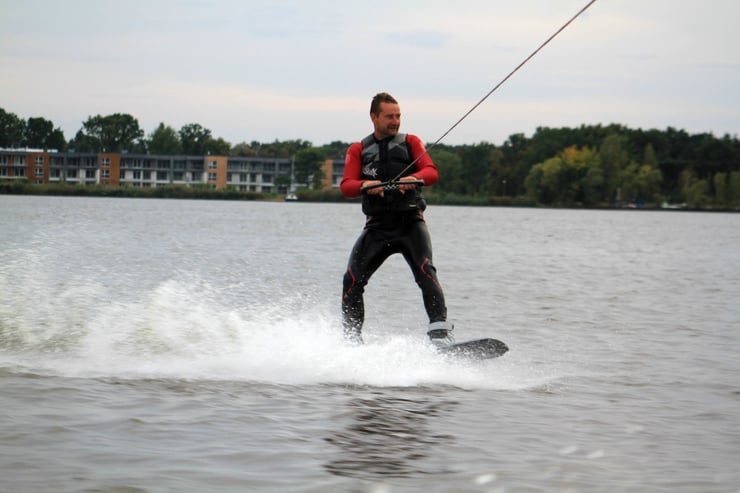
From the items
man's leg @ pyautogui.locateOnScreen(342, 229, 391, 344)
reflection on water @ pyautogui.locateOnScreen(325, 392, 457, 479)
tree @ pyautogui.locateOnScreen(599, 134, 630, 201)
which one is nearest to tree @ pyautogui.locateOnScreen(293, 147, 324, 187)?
tree @ pyautogui.locateOnScreen(599, 134, 630, 201)

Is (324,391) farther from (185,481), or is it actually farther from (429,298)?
(185,481)

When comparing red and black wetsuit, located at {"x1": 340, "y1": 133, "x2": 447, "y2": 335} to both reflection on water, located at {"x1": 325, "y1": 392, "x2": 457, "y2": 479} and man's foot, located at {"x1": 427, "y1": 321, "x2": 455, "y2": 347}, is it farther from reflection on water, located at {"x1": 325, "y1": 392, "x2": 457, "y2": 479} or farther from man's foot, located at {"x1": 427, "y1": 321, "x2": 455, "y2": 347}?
reflection on water, located at {"x1": 325, "y1": 392, "x2": 457, "y2": 479}

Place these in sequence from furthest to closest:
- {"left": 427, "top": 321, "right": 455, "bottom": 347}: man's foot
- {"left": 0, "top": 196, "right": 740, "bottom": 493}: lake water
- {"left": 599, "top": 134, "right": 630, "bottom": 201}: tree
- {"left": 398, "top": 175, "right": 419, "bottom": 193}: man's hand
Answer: {"left": 599, "top": 134, "right": 630, "bottom": 201}: tree < {"left": 427, "top": 321, "right": 455, "bottom": 347}: man's foot < {"left": 398, "top": 175, "right": 419, "bottom": 193}: man's hand < {"left": 0, "top": 196, "right": 740, "bottom": 493}: lake water

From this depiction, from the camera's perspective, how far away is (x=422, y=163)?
8.62 meters

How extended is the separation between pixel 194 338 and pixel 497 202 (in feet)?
580

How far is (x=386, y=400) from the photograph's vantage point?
7676 mm

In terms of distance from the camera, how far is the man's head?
854 centimetres

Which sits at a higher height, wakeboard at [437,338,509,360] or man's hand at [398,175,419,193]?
man's hand at [398,175,419,193]

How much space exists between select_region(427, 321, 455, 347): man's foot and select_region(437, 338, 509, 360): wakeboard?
50 millimetres

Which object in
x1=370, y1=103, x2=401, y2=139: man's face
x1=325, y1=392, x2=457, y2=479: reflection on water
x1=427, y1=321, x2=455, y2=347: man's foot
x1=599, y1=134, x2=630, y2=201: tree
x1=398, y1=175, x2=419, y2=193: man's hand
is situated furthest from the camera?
x1=599, y1=134, x2=630, y2=201: tree

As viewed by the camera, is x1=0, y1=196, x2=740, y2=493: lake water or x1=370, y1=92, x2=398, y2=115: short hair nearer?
x1=0, y1=196, x2=740, y2=493: lake water

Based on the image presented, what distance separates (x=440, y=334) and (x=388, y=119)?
1.75 meters

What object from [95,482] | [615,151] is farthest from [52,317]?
[615,151]

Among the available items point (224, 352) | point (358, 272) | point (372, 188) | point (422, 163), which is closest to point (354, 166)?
point (372, 188)
